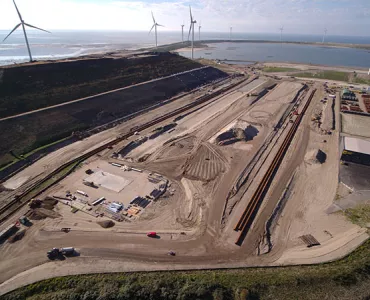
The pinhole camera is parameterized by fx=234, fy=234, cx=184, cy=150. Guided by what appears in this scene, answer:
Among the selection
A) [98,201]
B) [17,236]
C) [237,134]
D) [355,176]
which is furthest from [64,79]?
[355,176]

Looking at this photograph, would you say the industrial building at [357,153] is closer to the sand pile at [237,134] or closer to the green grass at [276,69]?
the sand pile at [237,134]

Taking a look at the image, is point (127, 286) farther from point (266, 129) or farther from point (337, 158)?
point (266, 129)

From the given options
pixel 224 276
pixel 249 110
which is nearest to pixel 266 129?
pixel 249 110

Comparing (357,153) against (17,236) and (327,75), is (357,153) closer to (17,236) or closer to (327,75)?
(17,236)

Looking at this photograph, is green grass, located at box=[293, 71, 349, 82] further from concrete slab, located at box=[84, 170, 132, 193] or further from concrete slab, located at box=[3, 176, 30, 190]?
concrete slab, located at box=[3, 176, 30, 190]

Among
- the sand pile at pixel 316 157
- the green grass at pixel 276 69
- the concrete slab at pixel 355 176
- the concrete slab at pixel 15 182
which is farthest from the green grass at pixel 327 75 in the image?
the concrete slab at pixel 15 182
